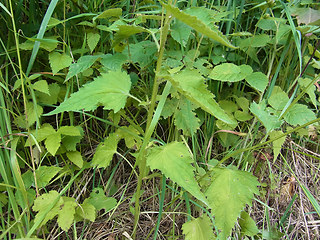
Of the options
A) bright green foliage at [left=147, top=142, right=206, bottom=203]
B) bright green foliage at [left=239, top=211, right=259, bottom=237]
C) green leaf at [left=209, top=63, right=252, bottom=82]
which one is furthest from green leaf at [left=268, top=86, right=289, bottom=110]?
bright green foliage at [left=147, top=142, right=206, bottom=203]

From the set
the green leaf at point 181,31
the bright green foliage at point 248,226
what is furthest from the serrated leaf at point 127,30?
the bright green foliage at point 248,226

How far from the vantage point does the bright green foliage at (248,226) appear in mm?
888

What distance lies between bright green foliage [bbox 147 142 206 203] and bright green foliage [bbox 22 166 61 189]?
43 cm

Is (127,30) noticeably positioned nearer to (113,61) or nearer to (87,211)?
(113,61)

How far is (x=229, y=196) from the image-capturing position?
641 millimetres

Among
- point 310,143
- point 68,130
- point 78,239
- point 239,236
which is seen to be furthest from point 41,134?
point 310,143

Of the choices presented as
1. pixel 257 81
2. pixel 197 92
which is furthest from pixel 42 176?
pixel 257 81

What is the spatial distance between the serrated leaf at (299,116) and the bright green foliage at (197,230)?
51 centimetres

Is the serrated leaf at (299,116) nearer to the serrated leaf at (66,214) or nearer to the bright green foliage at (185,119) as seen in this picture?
the bright green foliage at (185,119)

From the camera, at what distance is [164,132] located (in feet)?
3.69

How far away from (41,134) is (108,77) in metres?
0.44

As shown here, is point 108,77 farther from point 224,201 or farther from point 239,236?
point 239,236

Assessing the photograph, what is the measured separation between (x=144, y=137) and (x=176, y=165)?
129 mm

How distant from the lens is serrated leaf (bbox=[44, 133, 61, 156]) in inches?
34.4
